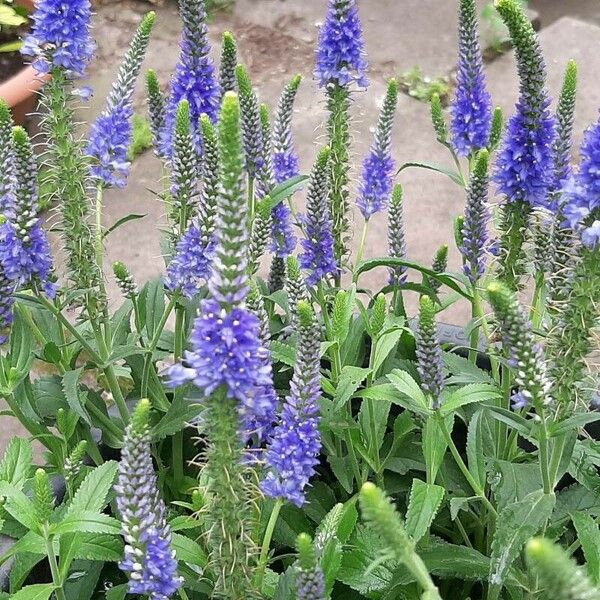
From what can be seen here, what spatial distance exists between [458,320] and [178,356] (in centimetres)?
200

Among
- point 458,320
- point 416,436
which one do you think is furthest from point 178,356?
point 458,320

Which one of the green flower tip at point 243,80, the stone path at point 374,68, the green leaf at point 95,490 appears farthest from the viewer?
the stone path at point 374,68

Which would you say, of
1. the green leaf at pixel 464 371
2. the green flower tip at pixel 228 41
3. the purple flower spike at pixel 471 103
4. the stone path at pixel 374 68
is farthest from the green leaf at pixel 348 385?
the stone path at pixel 374 68

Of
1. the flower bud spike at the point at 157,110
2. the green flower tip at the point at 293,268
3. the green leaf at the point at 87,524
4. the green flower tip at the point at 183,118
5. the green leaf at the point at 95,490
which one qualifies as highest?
the green flower tip at the point at 183,118

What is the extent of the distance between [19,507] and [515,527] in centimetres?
92

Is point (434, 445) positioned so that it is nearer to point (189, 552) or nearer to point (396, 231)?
point (189, 552)

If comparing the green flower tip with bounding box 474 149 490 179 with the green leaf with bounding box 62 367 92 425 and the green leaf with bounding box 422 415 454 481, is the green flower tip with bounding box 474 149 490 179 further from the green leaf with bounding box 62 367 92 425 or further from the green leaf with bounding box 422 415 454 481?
the green leaf with bounding box 62 367 92 425

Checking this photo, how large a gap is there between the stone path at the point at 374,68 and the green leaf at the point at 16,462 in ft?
6.97

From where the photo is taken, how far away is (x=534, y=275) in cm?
200

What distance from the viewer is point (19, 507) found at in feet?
5.34

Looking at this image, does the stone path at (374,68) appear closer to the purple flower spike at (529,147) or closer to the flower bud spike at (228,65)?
the flower bud spike at (228,65)

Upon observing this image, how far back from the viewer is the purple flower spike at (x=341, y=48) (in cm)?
203

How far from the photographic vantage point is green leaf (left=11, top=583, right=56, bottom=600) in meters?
1.61

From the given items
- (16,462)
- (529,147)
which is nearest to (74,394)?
(16,462)
